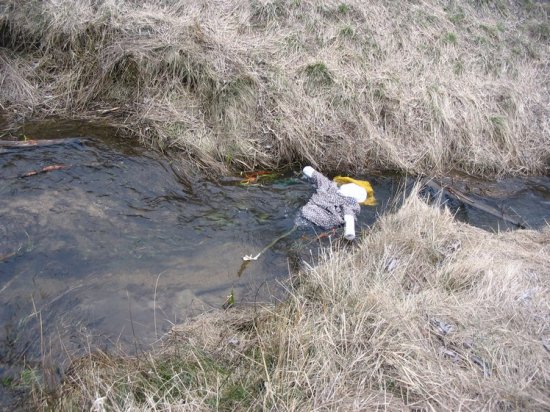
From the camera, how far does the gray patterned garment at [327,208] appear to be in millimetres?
4605

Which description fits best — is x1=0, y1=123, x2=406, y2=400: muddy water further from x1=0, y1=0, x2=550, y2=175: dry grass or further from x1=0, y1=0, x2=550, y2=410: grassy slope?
x1=0, y1=0, x2=550, y2=175: dry grass

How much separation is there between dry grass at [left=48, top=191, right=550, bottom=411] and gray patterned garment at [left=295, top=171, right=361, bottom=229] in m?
0.92

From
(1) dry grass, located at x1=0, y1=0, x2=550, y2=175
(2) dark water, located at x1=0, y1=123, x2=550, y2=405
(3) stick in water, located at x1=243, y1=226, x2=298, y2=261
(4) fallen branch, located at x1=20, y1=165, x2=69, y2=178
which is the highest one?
(1) dry grass, located at x1=0, y1=0, x2=550, y2=175

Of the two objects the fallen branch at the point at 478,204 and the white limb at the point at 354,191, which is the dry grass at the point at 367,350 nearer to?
the white limb at the point at 354,191

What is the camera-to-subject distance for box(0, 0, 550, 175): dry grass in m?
5.53

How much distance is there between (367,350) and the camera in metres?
2.69

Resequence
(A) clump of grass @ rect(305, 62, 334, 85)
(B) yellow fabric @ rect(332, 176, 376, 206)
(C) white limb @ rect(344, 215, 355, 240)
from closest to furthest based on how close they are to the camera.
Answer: (C) white limb @ rect(344, 215, 355, 240), (B) yellow fabric @ rect(332, 176, 376, 206), (A) clump of grass @ rect(305, 62, 334, 85)

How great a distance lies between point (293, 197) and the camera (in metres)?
5.04

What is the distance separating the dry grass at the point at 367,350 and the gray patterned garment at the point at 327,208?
923 millimetres

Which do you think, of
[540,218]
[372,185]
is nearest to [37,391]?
[372,185]

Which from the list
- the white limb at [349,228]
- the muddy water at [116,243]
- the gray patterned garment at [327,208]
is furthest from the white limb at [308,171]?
the white limb at [349,228]

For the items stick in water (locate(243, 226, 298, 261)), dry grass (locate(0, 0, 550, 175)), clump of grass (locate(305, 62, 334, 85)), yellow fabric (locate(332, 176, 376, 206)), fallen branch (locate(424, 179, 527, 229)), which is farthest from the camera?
clump of grass (locate(305, 62, 334, 85))

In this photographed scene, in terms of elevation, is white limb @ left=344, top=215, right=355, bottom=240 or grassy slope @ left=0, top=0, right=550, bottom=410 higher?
grassy slope @ left=0, top=0, right=550, bottom=410

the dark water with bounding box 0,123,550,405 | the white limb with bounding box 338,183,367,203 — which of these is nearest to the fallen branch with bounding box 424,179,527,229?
the dark water with bounding box 0,123,550,405
